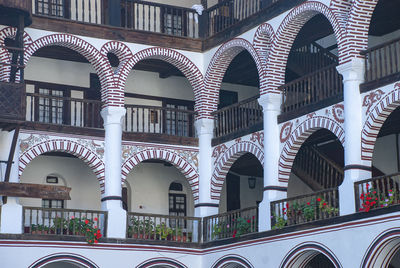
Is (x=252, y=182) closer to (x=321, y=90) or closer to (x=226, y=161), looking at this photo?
(x=226, y=161)

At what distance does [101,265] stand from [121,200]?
1.73 metres

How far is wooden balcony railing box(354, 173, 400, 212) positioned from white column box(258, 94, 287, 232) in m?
3.06

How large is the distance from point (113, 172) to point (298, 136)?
15.3 feet

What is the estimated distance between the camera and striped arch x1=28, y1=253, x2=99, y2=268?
20594mm

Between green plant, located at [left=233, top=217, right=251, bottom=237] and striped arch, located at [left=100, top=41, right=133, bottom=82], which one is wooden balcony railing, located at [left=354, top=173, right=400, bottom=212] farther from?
striped arch, located at [left=100, top=41, right=133, bottom=82]

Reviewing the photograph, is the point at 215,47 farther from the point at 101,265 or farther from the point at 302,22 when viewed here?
the point at 101,265

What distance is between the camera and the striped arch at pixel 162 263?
21753mm

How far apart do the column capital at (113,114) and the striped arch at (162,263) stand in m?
3.41

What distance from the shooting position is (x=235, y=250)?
69.9 feet

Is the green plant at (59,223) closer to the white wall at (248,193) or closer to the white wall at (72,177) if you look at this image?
the white wall at (72,177)

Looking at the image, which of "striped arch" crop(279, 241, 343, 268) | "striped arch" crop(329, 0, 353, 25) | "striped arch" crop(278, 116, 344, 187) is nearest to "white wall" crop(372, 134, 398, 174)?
"striped arch" crop(278, 116, 344, 187)

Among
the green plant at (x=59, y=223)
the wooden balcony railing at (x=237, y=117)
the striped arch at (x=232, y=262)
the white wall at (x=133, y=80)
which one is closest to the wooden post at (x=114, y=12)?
the white wall at (x=133, y=80)

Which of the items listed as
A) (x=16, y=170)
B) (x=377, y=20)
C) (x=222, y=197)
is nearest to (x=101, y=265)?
(x=16, y=170)

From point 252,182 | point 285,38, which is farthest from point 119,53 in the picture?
point 252,182
